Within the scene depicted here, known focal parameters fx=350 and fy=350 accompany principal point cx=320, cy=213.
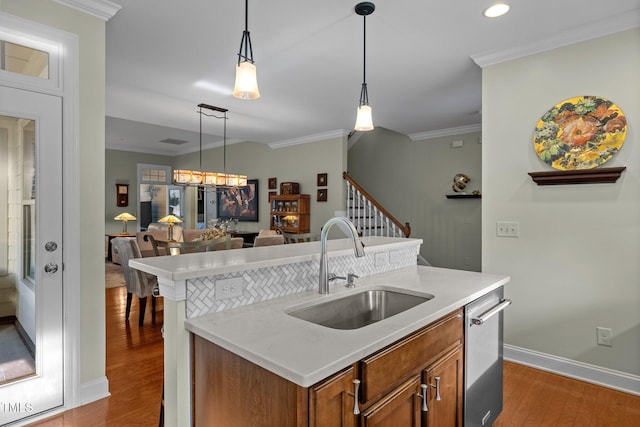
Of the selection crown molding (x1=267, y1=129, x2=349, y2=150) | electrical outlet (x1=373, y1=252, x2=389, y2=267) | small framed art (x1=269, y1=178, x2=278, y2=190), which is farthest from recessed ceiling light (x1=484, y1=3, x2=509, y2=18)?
small framed art (x1=269, y1=178, x2=278, y2=190)

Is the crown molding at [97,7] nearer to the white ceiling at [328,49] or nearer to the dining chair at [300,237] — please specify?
the white ceiling at [328,49]

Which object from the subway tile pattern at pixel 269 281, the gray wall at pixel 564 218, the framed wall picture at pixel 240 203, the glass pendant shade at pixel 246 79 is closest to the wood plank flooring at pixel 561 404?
the gray wall at pixel 564 218

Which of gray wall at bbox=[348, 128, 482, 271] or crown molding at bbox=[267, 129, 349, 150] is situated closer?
gray wall at bbox=[348, 128, 482, 271]

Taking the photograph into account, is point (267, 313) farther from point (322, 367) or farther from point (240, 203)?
point (240, 203)

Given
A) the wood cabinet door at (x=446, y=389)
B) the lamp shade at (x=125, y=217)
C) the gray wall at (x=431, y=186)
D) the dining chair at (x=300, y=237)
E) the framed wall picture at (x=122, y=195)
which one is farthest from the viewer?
the framed wall picture at (x=122, y=195)

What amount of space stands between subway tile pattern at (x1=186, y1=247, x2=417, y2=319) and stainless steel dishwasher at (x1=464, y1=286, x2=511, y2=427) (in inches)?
24.1

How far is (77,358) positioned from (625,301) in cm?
368

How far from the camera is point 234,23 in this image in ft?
8.27

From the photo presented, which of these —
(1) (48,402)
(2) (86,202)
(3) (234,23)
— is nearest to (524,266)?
(3) (234,23)

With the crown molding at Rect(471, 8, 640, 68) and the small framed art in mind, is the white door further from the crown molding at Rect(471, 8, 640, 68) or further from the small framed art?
the small framed art

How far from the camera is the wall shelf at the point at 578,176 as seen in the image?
2.43 meters

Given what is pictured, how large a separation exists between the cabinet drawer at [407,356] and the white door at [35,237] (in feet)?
6.68

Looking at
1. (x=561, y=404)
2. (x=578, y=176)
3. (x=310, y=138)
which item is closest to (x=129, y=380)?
(x=561, y=404)

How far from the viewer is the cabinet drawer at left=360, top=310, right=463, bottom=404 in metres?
1.10
